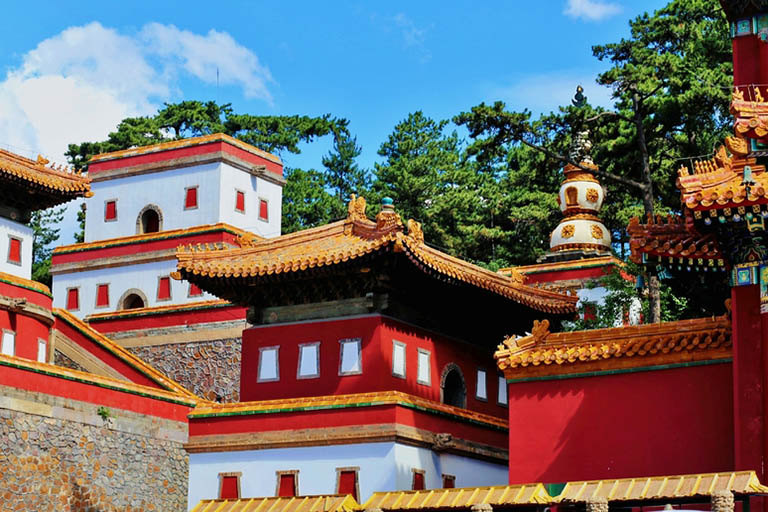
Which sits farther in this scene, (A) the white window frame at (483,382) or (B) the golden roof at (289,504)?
(A) the white window frame at (483,382)

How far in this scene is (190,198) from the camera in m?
48.9

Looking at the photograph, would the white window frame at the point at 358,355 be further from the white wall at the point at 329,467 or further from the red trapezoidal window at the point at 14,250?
the red trapezoidal window at the point at 14,250

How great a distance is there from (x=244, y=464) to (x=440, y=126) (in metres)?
34.4

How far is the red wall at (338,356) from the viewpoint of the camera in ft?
96.3

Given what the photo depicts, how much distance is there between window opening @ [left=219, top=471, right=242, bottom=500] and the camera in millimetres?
28767

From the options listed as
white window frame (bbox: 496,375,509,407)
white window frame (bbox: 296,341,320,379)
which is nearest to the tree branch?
white window frame (bbox: 496,375,509,407)

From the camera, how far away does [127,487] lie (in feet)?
116

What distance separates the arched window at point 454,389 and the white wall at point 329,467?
2331 millimetres

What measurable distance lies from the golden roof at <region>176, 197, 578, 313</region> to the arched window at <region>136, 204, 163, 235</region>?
17.6m

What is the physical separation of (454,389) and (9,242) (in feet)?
49.8

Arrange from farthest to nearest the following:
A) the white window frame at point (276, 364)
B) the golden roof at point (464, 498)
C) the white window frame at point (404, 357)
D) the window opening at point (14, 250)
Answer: the window opening at point (14, 250) → the white window frame at point (276, 364) → the white window frame at point (404, 357) → the golden roof at point (464, 498)

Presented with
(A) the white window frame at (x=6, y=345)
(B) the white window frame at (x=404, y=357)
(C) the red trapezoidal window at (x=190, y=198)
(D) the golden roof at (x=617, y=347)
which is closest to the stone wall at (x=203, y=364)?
(C) the red trapezoidal window at (x=190, y=198)

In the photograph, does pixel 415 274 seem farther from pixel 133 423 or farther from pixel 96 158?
pixel 96 158

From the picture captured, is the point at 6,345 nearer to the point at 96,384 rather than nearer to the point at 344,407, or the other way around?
the point at 96,384
